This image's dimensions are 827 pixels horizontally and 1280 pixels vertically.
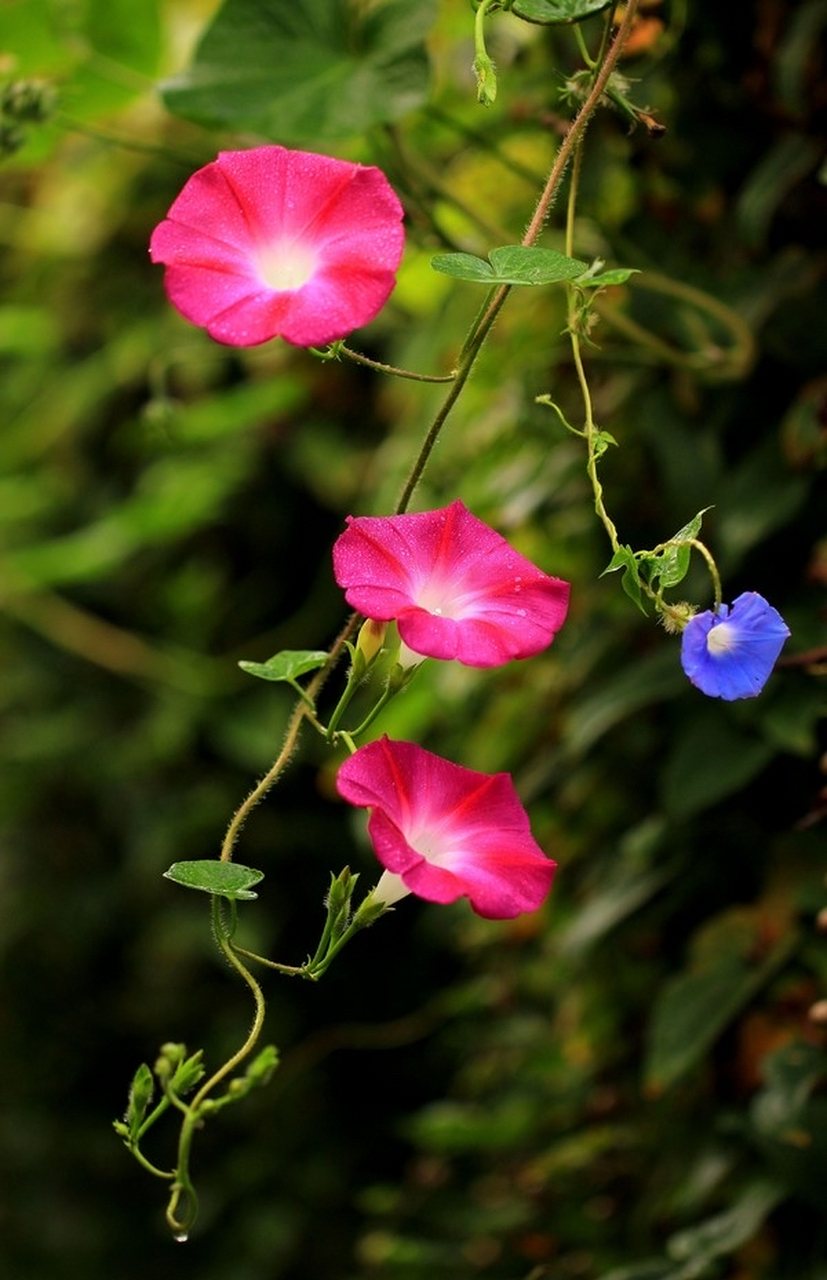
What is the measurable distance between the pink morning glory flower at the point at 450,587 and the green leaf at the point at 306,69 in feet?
1.28

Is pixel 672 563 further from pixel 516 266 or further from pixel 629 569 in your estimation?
pixel 516 266

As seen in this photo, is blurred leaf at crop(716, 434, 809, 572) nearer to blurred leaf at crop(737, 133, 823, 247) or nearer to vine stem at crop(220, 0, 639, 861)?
blurred leaf at crop(737, 133, 823, 247)

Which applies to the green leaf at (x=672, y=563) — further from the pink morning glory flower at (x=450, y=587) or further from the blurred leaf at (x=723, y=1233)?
the blurred leaf at (x=723, y=1233)

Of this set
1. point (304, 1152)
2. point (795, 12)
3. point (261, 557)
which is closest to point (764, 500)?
point (795, 12)

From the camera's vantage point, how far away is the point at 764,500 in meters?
0.84

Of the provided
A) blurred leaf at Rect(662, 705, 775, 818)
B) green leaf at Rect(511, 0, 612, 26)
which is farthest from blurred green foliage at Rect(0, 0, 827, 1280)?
green leaf at Rect(511, 0, 612, 26)

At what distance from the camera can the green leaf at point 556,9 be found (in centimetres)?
57

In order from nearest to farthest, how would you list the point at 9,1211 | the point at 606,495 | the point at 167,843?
the point at 606,495 < the point at 167,843 < the point at 9,1211

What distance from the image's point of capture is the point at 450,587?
1.72ft

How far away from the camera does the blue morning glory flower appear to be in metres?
0.46

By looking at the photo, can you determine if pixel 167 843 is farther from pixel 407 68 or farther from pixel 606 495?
pixel 407 68

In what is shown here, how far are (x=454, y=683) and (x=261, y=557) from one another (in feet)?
1.89

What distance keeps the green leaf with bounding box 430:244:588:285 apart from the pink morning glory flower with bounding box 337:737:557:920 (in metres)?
0.17

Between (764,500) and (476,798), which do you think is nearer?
(476,798)
